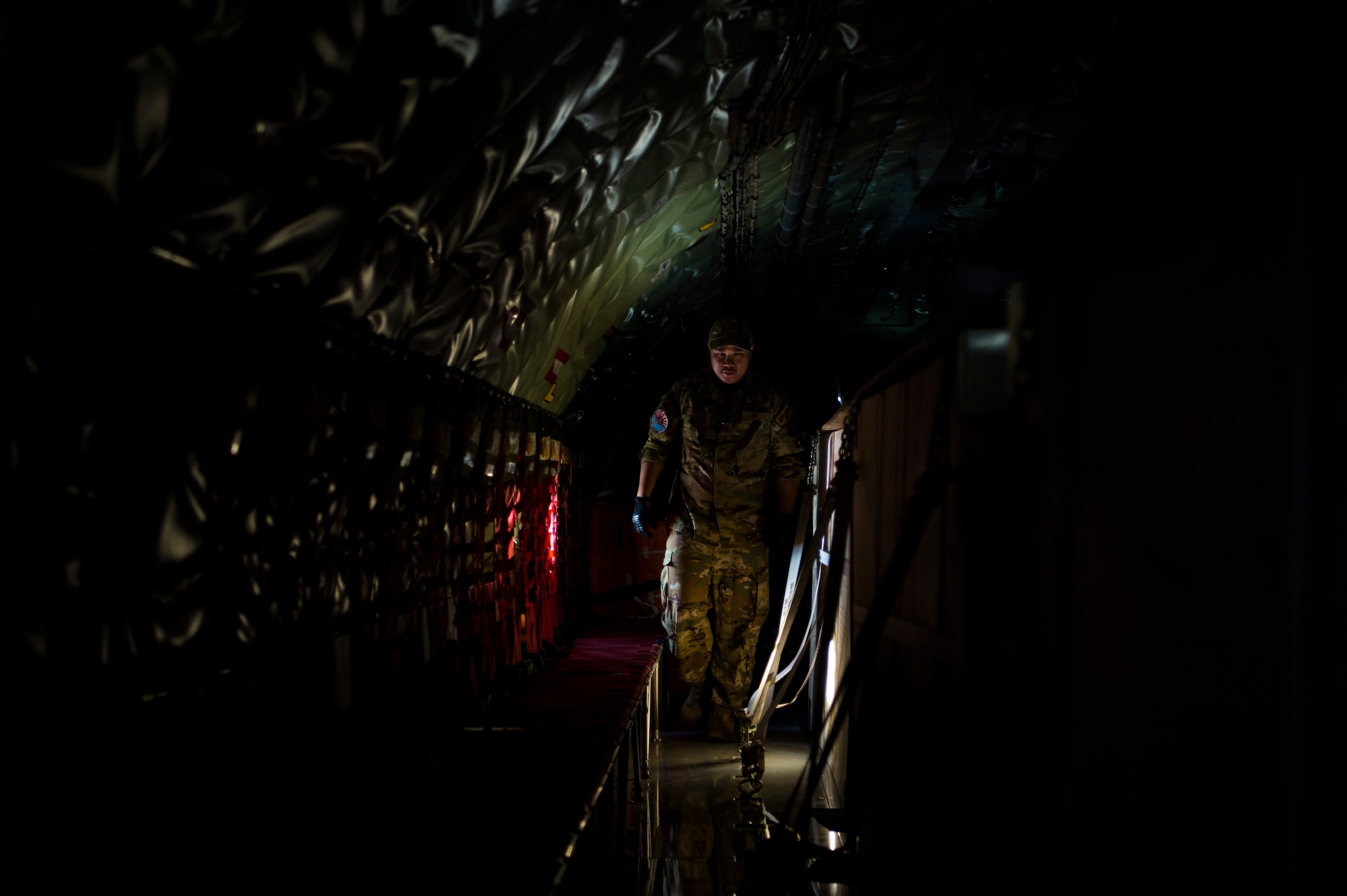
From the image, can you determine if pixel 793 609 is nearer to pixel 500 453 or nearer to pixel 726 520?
pixel 500 453

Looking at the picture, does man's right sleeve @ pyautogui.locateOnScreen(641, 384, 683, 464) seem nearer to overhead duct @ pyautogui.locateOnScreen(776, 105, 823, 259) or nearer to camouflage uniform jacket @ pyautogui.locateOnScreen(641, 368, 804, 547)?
camouflage uniform jacket @ pyautogui.locateOnScreen(641, 368, 804, 547)

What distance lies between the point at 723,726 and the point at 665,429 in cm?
179

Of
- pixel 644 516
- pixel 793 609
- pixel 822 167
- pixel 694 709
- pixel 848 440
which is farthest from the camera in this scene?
pixel 644 516

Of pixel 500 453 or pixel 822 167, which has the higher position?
pixel 822 167

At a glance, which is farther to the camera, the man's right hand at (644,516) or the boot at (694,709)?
the man's right hand at (644,516)

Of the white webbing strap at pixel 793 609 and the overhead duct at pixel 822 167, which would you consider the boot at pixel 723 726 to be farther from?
the overhead duct at pixel 822 167

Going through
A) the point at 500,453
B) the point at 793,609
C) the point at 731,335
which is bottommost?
the point at 793,609

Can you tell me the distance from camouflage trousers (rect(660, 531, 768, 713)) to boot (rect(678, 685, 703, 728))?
7.9 inches

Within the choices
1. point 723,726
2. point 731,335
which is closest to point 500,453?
point 731,335

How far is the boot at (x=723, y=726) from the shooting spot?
525cm

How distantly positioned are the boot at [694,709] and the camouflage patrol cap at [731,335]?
6.69ft

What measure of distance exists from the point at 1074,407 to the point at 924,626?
0.83 meters

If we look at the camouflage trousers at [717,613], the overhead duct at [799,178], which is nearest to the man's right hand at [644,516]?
the camouflage trousers at [717,613]

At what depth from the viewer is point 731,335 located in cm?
534
